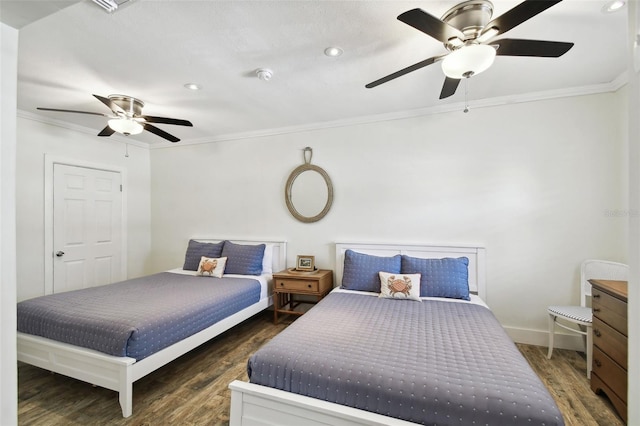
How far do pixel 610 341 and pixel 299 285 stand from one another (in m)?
2.58

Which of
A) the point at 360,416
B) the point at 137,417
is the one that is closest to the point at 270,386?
the point at 360,416

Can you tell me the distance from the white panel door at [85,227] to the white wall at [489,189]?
6.19ft

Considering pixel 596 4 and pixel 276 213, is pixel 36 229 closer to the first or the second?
pixel 276 213

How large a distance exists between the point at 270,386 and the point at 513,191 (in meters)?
2.86

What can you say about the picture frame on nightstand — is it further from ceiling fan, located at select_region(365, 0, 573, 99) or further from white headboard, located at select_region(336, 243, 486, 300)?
ceiling fan, located at select_region(365, 0, 573, 99)

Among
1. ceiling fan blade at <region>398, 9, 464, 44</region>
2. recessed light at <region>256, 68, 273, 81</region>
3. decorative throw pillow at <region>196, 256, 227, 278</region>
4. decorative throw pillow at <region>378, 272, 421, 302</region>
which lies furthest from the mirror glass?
ceiling fan blade at <region>398, 9, 464, 44</region>

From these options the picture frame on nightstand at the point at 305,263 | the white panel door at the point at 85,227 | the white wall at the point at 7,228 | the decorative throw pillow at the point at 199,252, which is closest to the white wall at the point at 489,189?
the picture frame on nightstand at the point at 305,263

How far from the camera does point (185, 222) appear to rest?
14.3 ft

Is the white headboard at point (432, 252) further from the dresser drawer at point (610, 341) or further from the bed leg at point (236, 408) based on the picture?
the bed leg at point (236, 408)

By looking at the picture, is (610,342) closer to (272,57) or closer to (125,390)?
(272,57)

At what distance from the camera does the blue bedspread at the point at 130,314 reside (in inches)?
76.5

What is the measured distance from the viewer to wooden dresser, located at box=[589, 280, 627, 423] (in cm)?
173

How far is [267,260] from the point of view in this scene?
3.69 meters

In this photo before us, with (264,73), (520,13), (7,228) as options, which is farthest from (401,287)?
(7,228)
